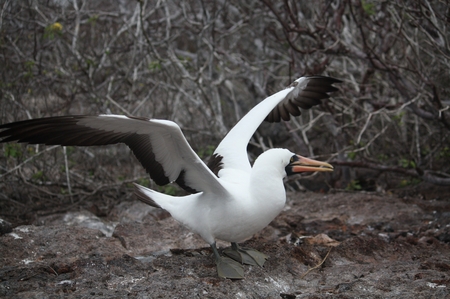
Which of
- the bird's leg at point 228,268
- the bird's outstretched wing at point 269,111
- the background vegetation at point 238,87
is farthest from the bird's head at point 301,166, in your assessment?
the background vegetation at point 238,87

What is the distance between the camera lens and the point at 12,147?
564 cm

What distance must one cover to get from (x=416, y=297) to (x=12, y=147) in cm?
421

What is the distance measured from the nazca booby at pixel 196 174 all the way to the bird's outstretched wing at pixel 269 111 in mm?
265

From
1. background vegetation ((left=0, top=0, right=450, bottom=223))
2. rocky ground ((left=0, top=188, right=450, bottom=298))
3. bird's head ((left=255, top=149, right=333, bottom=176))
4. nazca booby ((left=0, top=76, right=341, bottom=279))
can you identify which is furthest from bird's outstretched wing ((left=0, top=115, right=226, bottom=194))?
background vegetation ((left=0, top=0, right=450, bottom=223))

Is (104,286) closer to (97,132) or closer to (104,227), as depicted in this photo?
(97,132)

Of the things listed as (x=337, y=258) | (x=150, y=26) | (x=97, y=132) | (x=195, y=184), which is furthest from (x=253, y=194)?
(x=150, y=26)

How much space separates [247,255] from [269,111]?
1.46 m

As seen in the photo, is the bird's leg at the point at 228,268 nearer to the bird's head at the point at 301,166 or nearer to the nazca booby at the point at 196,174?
the nazca booby at the point at 196,174

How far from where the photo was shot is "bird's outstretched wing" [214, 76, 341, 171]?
4.61 m

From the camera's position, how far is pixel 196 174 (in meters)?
3.85

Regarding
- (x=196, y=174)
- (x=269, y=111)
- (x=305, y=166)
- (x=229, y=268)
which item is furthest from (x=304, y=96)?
(x=229, y=268)

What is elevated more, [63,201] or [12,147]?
[12,147]

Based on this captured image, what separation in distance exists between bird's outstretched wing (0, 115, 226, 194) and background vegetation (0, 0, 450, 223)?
7.26 feet

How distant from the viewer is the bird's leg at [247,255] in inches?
150
